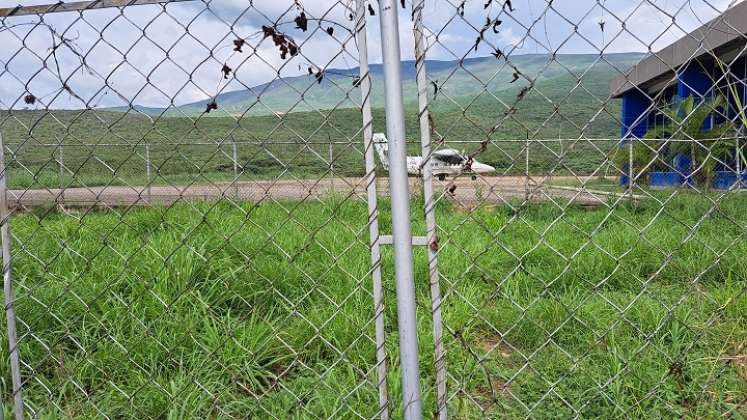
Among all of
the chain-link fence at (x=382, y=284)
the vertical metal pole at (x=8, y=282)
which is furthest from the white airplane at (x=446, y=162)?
the vertical metal pole at (x=8, y=282)

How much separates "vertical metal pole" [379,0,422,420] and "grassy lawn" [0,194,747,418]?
0.71ft

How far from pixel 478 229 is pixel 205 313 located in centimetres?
269

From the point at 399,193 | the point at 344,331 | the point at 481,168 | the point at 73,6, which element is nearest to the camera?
the point at 399,193

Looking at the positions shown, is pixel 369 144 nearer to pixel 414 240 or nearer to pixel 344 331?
pixel 414 240

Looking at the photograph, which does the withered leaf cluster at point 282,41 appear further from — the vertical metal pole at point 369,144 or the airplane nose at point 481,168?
the airplane nose at point 481,168

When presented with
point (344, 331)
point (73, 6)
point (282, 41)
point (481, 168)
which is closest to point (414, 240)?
point (282, 41)

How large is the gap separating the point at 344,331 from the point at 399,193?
52.8 inches

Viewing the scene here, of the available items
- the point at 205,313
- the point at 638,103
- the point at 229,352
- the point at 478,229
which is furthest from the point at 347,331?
the point at 638,103

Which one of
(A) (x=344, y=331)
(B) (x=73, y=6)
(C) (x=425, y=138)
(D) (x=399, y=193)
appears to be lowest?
(A) (x=344, y=331)

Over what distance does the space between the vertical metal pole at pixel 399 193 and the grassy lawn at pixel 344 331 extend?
0.71 feet

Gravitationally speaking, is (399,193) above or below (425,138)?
below

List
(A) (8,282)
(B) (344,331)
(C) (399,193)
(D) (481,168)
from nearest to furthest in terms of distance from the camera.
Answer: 1. (C) (399,193)
2. (A) (8,282)
3. (B) (344,331)
4. (D) (481,168)

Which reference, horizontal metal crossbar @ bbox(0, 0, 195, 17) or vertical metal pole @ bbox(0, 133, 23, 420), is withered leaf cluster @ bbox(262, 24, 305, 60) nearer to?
horizontal metal crossbar @ bbox(0, 0, 195, 17)

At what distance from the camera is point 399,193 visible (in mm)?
1023
